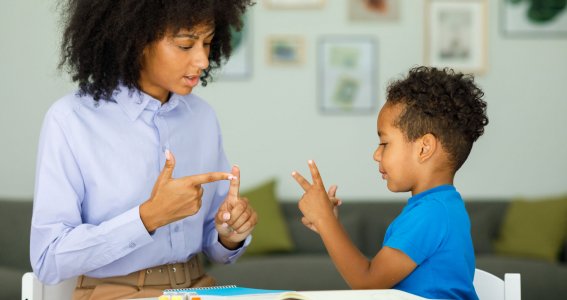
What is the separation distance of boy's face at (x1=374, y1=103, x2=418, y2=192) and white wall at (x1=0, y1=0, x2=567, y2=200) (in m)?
3.34

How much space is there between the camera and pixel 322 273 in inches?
182

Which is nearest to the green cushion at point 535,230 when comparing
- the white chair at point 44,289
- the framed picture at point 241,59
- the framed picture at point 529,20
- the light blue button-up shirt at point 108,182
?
the framed picture at point 529,20

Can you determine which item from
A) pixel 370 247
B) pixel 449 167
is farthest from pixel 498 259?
pixel 449 167

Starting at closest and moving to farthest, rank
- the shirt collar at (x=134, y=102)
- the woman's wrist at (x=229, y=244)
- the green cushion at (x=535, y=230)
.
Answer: the shirt collar at (x=134, y=102) < the woman's wrist at (x=229, y=244) < the green cushion at (x=535, y=230)

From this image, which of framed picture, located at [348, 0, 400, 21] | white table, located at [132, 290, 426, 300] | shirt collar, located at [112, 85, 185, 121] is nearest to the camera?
white table, located at [132, 290, 426, 300]

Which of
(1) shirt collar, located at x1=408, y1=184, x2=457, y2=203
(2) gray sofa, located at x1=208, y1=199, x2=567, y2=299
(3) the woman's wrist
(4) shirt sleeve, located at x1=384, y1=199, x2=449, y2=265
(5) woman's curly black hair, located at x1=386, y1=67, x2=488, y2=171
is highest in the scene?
(5) woman's curly black hair, located at x1=386, y1=67, x2=488, y2=171

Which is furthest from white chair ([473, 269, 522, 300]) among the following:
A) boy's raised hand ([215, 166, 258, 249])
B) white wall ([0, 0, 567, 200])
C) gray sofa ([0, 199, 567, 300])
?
white wall ([0, 0, 567, 200])

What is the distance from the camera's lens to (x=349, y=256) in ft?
6.46

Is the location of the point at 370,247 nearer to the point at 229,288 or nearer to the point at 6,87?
the point at 6,87

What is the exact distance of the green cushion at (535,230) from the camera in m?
4.99

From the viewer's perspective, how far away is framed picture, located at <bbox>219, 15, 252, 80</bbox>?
17.8 feet

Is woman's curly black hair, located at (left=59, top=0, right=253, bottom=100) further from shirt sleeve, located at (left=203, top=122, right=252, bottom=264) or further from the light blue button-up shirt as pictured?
Result: shirt sleeve, located at (left=203, top=122, right=252, bottom=264)

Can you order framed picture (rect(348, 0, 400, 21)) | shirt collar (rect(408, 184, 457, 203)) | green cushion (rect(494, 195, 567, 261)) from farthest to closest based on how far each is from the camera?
framed picture (rect(348, 0, 400, 21)), green cushion (rect(494, 195, 567, 261)), shirt collar (rect(408, 184, 457, 203))

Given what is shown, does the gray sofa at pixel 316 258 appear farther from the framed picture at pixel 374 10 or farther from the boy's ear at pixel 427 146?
the boy's ear at pixel 427 146
